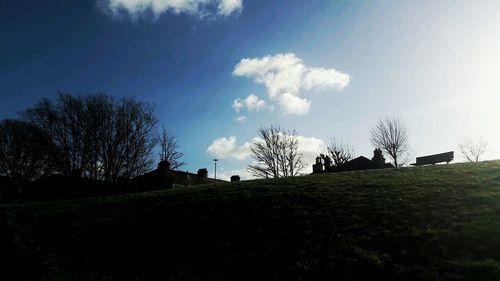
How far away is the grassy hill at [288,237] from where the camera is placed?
11.2 meters

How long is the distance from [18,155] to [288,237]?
57577mm

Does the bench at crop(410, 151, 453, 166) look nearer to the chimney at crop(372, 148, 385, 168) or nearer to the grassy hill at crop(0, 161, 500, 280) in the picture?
the grassy hill at crop(0, 161, 500, 280)

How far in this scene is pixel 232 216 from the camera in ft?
59.7

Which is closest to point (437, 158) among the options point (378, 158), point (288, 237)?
point (378, 158)

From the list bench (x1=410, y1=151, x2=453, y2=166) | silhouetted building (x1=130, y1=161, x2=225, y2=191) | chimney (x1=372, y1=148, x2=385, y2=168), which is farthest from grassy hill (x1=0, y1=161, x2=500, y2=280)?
chimney (x1=372, y1=148, x2=385, y2=168)

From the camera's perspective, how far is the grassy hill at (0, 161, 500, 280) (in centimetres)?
1123

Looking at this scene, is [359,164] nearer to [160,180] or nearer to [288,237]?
[160,180]

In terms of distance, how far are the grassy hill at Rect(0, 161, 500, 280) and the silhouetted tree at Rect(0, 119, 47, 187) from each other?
3844 centimetres

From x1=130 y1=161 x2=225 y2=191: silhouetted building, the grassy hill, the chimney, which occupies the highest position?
the chimney

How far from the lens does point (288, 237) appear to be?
47.1 ft

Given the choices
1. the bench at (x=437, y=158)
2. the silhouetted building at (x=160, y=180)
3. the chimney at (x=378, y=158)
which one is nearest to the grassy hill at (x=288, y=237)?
the bench at (x=437, y=158)

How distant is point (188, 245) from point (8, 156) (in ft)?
182

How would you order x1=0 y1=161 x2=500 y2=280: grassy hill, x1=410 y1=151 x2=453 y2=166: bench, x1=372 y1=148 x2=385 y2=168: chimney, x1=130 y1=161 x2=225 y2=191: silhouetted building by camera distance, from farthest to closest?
x1=372 y1=148 x2=385 y2=168: chimney
x1=130 y1=161 x2=225 y2=191: silhouetted building
x1=410 y1=151 x2=453 y2=166: bench
x1=0 y1=161 x2=500 y2=280: grassy hill

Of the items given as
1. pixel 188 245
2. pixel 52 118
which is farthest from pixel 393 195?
pixel 52 118
